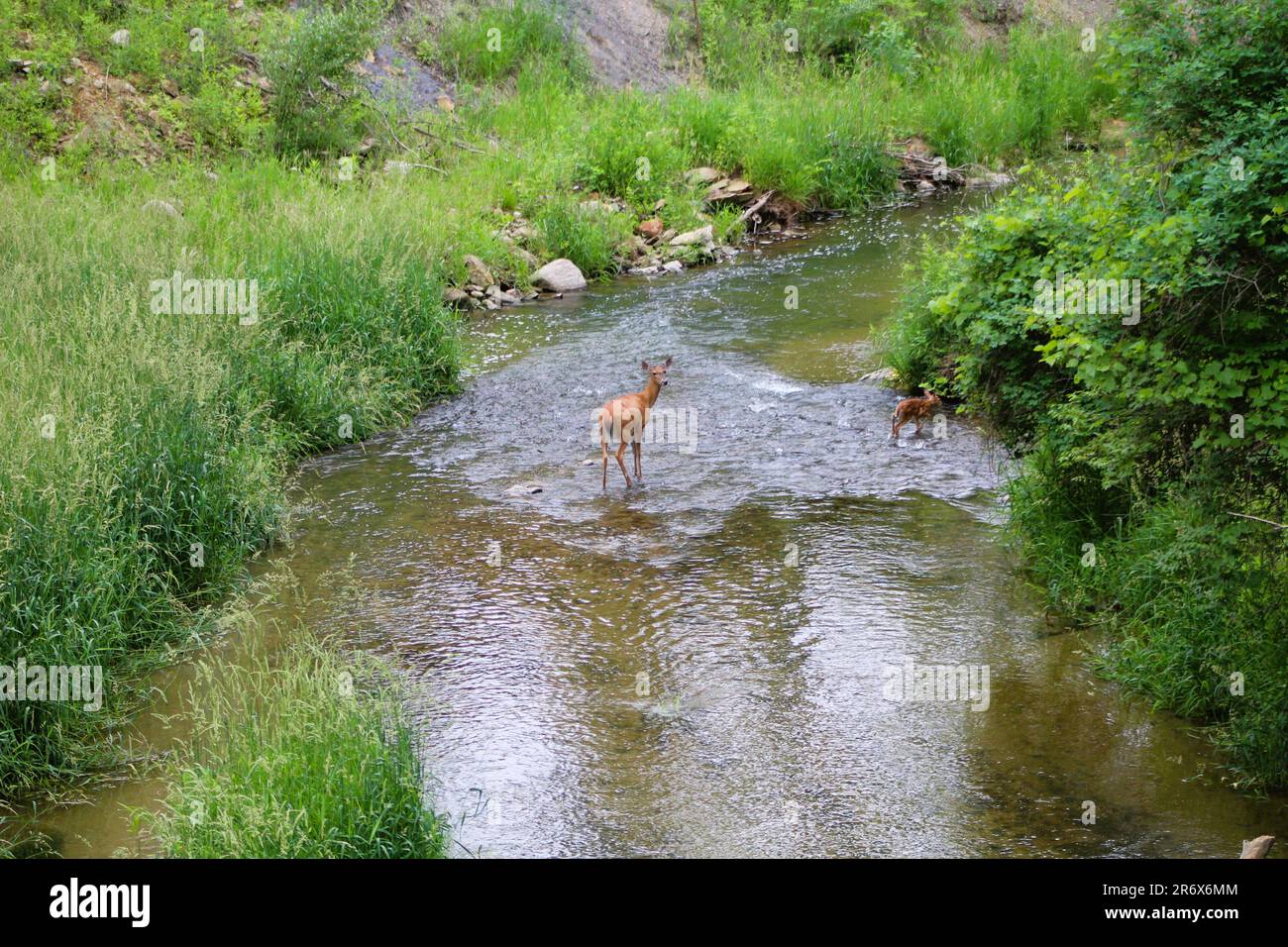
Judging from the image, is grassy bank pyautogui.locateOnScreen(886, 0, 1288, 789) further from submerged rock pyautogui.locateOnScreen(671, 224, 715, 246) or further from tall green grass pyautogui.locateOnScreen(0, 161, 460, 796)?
submerged rock pyautogui.locateOnScreen(671, 224, 715, 246)

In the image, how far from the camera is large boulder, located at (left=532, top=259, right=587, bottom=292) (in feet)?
54.4

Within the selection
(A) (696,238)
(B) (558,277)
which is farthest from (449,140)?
(A) (696,238)

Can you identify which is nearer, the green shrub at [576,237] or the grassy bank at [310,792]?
the grassy bank at [310,792]

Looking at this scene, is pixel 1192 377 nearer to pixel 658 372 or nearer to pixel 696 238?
pixel 658 372

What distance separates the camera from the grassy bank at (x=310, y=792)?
483 centimetres

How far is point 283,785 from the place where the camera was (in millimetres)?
5008

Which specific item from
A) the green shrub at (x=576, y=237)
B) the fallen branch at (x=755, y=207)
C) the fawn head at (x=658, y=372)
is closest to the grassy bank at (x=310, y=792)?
the fawn head at (x=658, y=372)

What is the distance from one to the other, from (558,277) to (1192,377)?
39.7 feet

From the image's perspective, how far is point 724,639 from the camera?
7398 mm

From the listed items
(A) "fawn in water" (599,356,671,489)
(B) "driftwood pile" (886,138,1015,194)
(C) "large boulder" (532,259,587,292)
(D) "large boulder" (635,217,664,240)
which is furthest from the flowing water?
(B) "driftwood pile" (886,138,1015,194)

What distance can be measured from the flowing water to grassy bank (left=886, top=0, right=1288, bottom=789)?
1.12 feet

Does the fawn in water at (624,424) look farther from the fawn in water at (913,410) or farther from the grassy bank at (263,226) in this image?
the grassy bank at (263,226)

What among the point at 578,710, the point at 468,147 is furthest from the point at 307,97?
the point at 578,710

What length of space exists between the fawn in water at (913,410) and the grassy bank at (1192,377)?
3021mm
